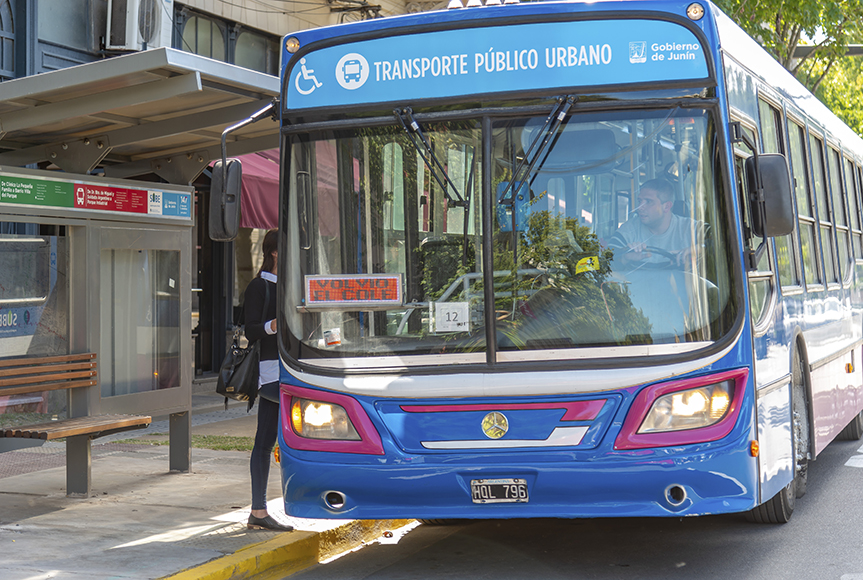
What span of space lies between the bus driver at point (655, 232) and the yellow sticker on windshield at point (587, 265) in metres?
0.11

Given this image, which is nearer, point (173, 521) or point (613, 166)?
point (613, 166)

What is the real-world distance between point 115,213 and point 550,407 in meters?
4.16

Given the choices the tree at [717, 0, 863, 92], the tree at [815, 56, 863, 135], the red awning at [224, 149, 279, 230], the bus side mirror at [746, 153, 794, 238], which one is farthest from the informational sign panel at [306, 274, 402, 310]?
the tree at [815, 56, 863, 135]

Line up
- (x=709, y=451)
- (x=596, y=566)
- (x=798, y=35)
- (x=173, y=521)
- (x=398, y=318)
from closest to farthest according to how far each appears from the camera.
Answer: (x=709, y=451) → (x=398, y=318) → (x=596, y=566) → (x=173, y=521) → (x=798, y=35)

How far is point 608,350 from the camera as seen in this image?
5336 millimetres

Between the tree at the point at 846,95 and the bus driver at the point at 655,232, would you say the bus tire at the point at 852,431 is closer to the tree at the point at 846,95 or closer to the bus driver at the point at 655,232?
the bus driver at the point at 655,232

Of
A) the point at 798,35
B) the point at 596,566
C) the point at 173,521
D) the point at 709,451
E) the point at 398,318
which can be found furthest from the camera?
the point at 798,35

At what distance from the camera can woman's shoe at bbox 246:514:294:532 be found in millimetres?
6770

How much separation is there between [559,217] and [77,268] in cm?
404

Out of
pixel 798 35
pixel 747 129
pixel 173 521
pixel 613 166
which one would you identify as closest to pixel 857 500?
pixel 747 129

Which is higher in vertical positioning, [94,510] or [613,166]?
[613,166]

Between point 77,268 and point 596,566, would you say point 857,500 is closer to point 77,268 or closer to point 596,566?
point 596,566

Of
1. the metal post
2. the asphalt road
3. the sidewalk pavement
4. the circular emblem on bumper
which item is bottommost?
the asphalt road

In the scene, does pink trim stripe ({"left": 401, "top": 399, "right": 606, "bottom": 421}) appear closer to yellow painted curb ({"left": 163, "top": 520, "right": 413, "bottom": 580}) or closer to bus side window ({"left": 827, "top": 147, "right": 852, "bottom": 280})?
yellow painted curb ({"left": 163, "top": 520, "right": 413, "bottom": 580})
